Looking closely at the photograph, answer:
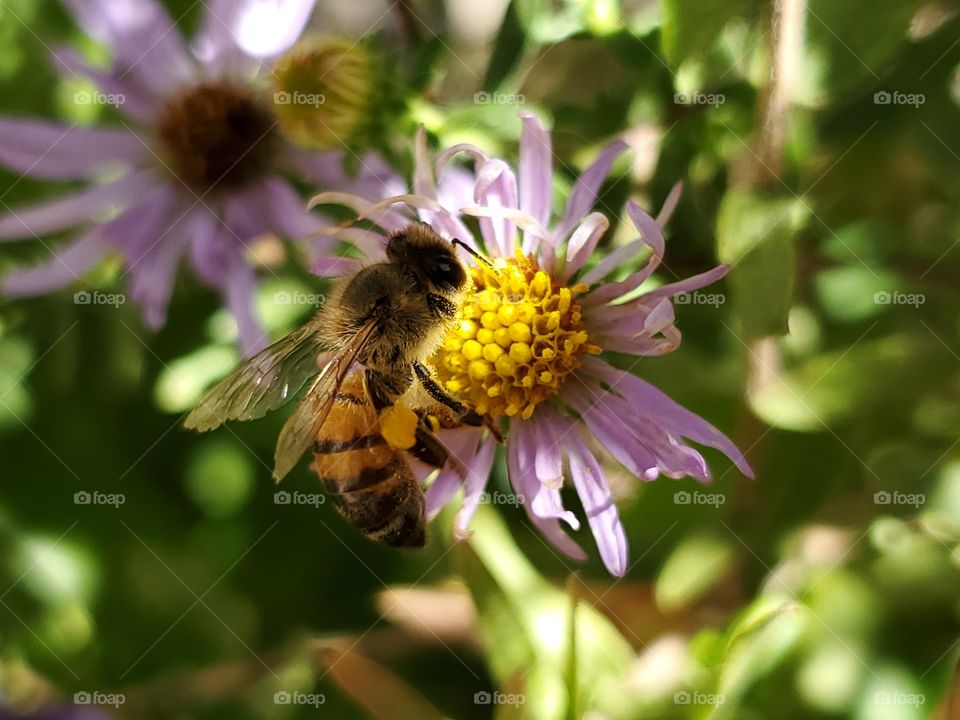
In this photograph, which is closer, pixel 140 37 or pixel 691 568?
pixel 691 568

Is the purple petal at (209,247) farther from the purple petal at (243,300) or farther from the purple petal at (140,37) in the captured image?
the purple petal at (140,37)

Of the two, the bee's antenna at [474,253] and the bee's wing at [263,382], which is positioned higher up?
the bee's antenna at [474,253]

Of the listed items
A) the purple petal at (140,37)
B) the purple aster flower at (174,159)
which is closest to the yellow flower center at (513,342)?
the purple aster flower at (174,159)

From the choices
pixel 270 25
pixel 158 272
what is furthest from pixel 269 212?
pixel 270 25

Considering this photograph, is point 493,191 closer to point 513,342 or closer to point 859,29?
point 513,342

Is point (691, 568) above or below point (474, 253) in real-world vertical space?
below

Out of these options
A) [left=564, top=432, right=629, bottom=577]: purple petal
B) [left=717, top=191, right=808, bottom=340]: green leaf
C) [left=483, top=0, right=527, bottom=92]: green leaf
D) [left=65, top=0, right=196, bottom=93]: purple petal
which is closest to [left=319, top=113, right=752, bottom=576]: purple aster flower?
[left=564, top=432, right=629, bottom=577]: purple petal

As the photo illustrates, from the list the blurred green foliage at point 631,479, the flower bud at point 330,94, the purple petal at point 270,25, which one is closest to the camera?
the blurred green foliage at point 631,479
